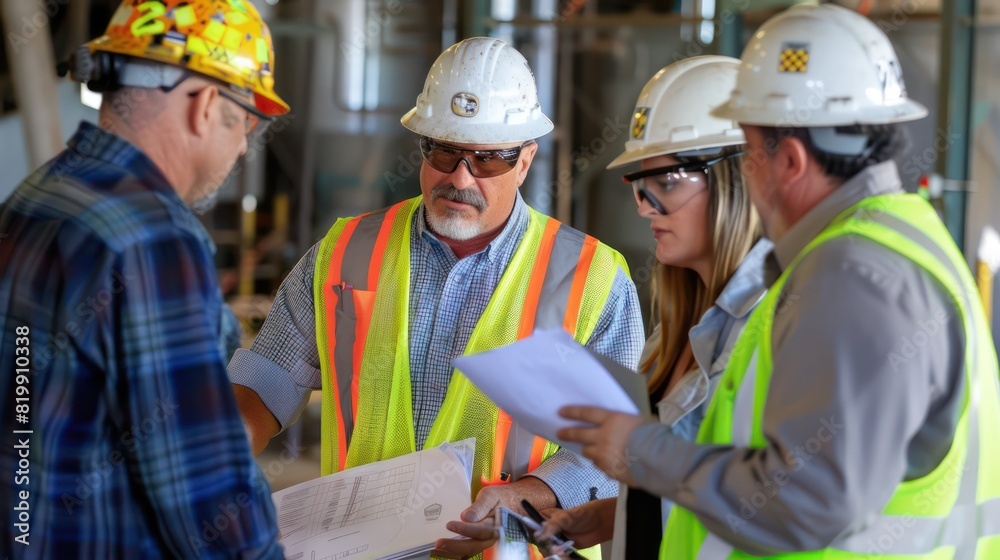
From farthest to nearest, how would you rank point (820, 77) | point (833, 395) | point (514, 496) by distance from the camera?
1. point (514, 496)
2. point (820, 77)
3. point (833, 395)

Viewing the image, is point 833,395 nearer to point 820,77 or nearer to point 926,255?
point 926,255

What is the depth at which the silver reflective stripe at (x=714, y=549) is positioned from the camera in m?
1.75

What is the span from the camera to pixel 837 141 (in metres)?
1.66

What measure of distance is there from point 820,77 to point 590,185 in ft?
24.7

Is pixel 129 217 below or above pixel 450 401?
above

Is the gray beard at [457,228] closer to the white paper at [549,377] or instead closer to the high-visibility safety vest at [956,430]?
the white paper at [549,377]

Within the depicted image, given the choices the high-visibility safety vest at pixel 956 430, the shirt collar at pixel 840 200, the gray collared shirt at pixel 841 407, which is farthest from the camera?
the shirt collar at pixel 840 200

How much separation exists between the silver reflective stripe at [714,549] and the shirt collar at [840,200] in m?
Answer: 0.49

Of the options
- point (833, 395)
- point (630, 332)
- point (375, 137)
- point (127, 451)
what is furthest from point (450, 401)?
point (375, 137)

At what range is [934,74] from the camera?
26.5ft

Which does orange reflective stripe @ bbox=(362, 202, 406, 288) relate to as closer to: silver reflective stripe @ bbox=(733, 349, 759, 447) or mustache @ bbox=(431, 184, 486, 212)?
mustache @ bbox=(431, 184, 486, 212)

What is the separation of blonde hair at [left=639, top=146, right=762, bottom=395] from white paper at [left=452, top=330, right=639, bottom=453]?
585 millimetres
